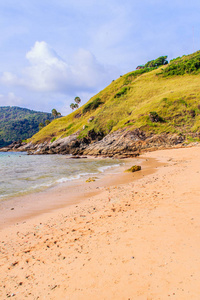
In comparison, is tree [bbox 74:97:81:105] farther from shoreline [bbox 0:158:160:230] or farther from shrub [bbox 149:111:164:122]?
shoreline [bbox 0:158:160:230]

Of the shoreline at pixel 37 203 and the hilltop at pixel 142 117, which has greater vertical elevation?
the hilltop at pixel 142 117

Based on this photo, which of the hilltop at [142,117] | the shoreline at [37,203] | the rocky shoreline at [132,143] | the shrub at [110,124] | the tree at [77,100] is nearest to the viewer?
the shoreline at [37,203]

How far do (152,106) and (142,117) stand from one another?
5565mm

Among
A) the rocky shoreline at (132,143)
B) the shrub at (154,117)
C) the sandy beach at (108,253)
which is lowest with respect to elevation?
the sandy beach at (108,253)

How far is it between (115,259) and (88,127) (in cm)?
6459

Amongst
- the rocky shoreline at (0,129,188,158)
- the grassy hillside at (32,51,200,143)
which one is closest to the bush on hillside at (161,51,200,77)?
the grassy hillside at (32,51,200,143)

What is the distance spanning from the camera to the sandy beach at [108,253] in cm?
330

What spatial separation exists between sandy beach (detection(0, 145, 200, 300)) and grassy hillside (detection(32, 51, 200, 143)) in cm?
4018

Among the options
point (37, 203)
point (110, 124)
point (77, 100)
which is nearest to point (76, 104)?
point (77, 100)

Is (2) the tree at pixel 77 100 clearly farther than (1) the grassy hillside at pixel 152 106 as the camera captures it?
Yes

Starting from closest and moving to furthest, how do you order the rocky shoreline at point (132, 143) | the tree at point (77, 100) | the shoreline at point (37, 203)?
the shoreline at point (37, 203), the rocky shoreline at point (132, 143), the tree at point (77, 100)

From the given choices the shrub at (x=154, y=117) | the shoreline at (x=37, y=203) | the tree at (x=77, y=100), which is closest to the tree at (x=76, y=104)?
the tree at (x=77, y=100)

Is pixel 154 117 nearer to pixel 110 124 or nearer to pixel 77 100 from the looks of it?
pixel 110 124

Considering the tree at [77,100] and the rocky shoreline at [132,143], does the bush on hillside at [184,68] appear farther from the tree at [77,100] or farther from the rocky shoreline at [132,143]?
the tree at [77,100]
